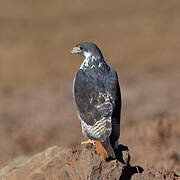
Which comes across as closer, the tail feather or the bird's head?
the tail feather

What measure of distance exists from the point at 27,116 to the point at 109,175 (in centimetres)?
1038

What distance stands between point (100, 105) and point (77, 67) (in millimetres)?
19211

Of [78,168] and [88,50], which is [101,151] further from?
[88,50]

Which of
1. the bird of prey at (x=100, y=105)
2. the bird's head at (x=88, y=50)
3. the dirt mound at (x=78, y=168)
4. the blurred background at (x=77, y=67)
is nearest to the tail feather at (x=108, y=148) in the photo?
the bird of prey at (x=100, y=105)

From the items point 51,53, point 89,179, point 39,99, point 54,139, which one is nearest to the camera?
point 89,179

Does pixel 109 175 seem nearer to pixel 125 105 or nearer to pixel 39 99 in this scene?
pixel 125 105

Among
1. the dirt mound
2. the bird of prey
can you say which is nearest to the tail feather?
the bird of prey

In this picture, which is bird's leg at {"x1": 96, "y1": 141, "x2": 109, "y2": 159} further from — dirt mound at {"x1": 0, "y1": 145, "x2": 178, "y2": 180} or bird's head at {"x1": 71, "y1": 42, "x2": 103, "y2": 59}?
bird's head at {"x1": 71, "y1": 42, "x2": 103, "y2": 59}

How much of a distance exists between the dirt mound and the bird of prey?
147 millimetres

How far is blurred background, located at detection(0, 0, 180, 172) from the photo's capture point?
13.5 metres

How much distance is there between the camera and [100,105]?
813cm

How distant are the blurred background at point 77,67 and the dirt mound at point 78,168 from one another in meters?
0.72

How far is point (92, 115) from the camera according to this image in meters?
8.16

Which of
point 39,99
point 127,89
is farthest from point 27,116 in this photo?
point 127,89
